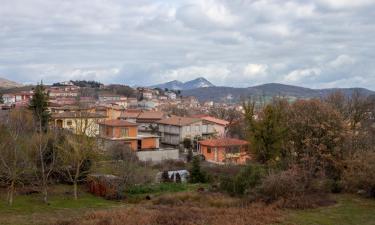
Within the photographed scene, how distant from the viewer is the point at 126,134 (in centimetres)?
6512

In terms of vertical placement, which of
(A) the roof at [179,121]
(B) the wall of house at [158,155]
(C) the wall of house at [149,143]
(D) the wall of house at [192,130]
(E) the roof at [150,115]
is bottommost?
(B) the wall of house at [158,155]

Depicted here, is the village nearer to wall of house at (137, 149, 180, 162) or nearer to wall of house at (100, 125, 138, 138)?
wall of house at (137, 149, 180, 162)

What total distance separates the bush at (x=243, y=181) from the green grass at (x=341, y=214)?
4.31 meters

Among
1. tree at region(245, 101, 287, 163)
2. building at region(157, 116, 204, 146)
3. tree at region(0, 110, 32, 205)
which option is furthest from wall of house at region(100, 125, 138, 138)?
tree at region(0, 110, 32, 205)

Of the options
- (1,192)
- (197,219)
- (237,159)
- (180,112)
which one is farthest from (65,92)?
(197,219)

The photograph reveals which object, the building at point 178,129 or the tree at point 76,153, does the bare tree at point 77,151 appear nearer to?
the tree at point 76,153

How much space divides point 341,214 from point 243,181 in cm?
658

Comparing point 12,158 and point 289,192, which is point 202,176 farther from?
point 12,158

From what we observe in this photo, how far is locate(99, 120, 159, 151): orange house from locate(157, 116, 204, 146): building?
10.9m

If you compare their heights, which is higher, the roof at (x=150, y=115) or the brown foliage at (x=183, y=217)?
the roof at (x=150, y=115)

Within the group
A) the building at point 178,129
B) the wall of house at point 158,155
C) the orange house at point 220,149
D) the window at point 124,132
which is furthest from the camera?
the building at point 178,129

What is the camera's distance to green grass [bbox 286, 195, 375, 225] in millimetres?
18347

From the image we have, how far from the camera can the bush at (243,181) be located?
82.9 feet

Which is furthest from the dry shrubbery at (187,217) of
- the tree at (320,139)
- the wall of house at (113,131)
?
the wall of house at (113,131)
